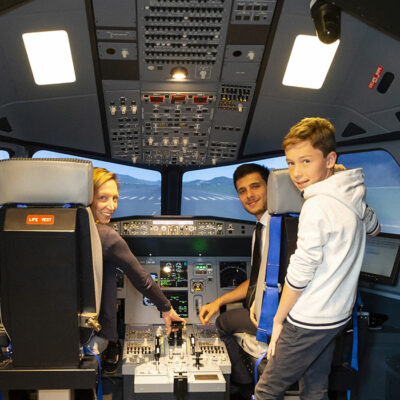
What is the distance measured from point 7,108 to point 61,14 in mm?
840

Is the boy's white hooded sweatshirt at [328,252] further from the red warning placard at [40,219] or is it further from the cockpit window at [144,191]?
the cockpit window at [144,191]

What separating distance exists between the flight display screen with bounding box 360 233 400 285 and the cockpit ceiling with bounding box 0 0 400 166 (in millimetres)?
721

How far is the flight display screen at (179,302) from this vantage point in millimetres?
2820

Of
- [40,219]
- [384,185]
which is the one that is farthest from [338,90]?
[40,219]

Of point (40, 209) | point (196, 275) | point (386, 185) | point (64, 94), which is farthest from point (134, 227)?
point (386, 185)

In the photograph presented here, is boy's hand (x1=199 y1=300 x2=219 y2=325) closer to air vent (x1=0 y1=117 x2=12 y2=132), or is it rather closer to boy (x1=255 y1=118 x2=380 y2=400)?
boy (x1=255 y1=118 x2=380 y2=400)

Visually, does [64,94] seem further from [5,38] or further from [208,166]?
[208,166]

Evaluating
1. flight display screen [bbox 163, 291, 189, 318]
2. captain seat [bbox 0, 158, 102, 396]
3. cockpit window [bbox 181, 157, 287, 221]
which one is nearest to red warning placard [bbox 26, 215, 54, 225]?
captain seat [bbox 0, 158, 102, 396]

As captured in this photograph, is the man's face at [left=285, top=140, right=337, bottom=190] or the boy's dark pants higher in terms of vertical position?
the man's face at [left=285, top=140, right=337, bottom=190]

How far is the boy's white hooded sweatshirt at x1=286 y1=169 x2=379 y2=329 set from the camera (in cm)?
136

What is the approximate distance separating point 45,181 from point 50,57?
1.11m

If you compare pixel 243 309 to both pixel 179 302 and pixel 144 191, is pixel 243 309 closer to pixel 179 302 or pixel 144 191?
pixel 179 302

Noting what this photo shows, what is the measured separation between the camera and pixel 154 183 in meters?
3.63

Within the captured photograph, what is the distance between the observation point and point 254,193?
2.40m
